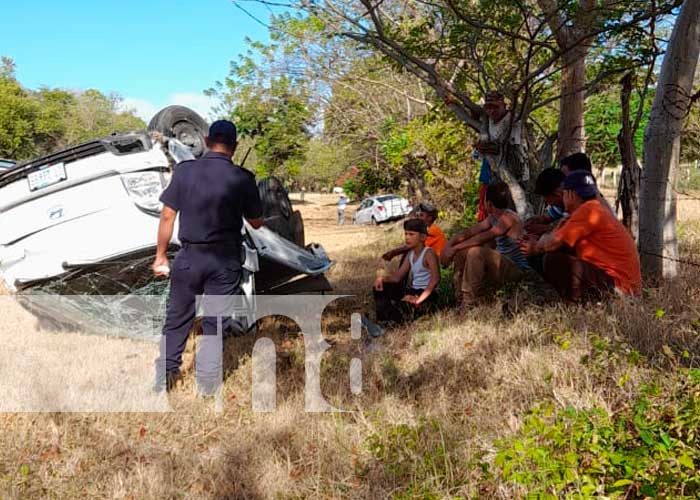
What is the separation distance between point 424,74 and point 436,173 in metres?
10.4

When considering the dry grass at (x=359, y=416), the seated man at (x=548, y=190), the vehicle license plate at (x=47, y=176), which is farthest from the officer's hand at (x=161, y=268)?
the seated man at (x=548, y=190)

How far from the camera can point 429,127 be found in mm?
14922

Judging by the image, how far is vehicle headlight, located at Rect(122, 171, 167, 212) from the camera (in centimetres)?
447

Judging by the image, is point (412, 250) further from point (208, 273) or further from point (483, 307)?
point (208, 273)

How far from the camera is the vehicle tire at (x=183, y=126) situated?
6091 millimetres

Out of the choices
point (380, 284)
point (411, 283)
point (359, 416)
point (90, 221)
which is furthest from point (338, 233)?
point (359, 416)

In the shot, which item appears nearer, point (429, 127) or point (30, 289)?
point (30, 289)

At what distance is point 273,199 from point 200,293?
125 inches

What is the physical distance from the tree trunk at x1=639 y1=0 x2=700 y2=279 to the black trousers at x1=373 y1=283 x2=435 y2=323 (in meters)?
2.03

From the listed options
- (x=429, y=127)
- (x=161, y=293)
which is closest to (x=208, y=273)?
(x=161, y=293)

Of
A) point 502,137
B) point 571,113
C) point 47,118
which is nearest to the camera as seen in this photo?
point 502,137

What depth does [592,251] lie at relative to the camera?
459 cm

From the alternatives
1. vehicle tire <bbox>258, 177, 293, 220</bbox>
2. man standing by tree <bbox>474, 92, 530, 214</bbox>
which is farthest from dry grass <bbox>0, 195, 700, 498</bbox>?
vehicle tire <bbox>258, 177, 293, 220</bbox>

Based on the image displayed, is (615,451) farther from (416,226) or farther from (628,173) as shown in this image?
(628,173)
